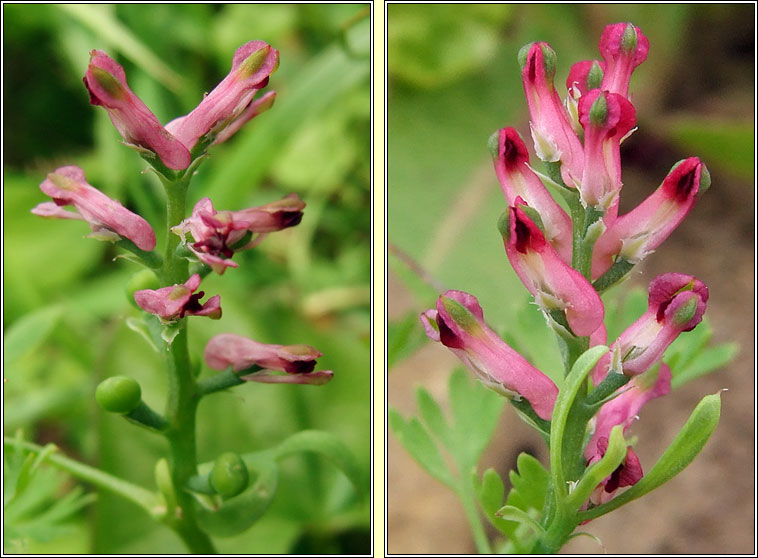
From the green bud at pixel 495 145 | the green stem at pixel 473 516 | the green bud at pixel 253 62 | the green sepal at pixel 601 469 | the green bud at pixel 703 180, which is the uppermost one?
the green bud at pixel 253 62

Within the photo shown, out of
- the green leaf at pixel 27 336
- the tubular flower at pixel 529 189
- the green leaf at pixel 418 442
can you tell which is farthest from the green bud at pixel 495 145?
the green leaf at pixel 27 336

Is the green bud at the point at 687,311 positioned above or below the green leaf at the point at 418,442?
above

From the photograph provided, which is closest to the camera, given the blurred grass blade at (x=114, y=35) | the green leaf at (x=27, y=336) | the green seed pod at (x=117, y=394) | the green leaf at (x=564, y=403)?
the green leaf at (x=564, y=403)

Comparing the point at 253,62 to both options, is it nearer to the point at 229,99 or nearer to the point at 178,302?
the point at 229,99

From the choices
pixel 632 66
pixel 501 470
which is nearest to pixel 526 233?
Result: pixel 632 66

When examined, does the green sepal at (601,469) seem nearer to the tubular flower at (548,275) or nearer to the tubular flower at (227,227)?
the tubular flower at (548,275)

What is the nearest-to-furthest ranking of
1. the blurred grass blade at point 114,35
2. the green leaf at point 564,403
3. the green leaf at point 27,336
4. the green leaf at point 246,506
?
1. the green leaf at point 564,403
2. the green leaf at point 246,506
3. the green leaf at point 27,336
4. the blurred grass blade at point 114,35

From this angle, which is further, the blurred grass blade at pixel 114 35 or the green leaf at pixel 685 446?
the blurred grass blade at pixel 114 35
